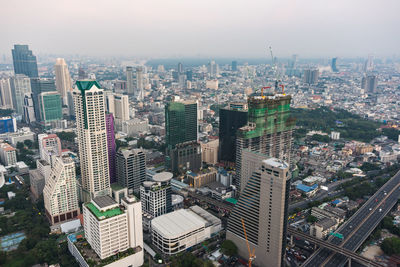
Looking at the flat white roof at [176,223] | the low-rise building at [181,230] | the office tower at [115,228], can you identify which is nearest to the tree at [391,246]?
the low-rise building at [181,230]

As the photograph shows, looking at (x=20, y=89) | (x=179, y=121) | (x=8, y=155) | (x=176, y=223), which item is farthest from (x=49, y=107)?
(x=176, y=223)

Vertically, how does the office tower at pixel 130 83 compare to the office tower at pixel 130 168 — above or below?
above

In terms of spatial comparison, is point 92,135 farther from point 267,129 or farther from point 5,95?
point 5,95

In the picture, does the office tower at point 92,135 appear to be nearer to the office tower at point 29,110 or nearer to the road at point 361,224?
the road at point 361,224

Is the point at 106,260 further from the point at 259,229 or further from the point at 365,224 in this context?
the point at 365,224

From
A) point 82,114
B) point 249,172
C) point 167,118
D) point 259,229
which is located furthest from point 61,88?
point 259,229

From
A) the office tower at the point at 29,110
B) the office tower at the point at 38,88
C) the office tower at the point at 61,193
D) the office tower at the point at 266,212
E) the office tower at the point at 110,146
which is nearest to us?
the office tower at the point at 266,212

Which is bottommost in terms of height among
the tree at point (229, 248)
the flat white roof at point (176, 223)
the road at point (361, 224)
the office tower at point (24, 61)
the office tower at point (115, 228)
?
the road at point (361, 224)
